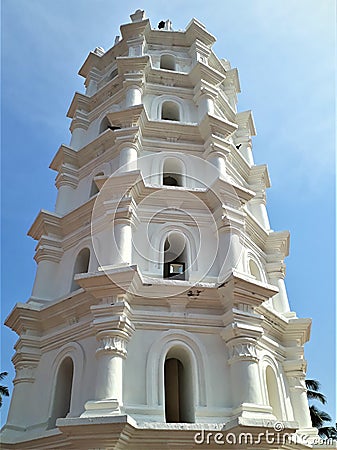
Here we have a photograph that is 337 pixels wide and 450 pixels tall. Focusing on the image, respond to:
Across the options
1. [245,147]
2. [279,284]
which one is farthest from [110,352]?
[245,147]

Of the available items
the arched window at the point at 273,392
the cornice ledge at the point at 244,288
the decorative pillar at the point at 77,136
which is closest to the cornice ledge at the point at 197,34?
the decorative pillar at the point at 77,136

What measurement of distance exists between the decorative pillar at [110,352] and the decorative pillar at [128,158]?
4.42 metres

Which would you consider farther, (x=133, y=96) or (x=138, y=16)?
(x=138, y=16)

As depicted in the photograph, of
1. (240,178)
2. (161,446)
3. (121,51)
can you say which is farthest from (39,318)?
(121,51)

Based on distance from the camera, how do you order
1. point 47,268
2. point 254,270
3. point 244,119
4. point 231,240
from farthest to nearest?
point 244,119, point 254,270, point 47,268, point 231,240

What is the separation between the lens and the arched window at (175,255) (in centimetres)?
1191

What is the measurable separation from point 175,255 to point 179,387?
3.46m

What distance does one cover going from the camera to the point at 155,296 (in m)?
10.2

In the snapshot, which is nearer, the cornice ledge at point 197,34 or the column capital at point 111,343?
the column capital at point 111,343

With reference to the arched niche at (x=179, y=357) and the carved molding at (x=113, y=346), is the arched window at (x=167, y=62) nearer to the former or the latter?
the arched niche at (x=179, y=357)

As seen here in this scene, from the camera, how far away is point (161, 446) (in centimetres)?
830

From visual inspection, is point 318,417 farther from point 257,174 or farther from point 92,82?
point 92,82

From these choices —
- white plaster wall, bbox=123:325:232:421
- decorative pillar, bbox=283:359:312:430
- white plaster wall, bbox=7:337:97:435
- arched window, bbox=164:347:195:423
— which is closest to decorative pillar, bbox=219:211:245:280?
white plaster wall, bbox=123:325:232:421

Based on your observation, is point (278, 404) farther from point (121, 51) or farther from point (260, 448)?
point (121, 51)
